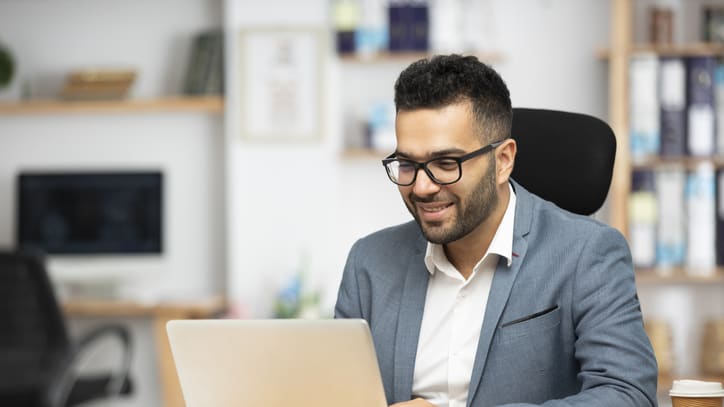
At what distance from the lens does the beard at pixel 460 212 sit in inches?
63.9

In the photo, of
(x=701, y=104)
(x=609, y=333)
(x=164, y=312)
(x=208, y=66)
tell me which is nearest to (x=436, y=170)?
(x=609, y=333)

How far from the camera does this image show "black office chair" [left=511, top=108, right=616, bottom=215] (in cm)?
192

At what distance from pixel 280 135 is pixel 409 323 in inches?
110

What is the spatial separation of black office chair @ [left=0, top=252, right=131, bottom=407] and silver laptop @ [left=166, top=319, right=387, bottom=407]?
1646 mm

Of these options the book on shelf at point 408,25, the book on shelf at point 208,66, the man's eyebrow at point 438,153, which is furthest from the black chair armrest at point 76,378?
the man's eyebrow at point 438,153

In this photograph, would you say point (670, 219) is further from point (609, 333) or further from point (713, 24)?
point (609, 333)

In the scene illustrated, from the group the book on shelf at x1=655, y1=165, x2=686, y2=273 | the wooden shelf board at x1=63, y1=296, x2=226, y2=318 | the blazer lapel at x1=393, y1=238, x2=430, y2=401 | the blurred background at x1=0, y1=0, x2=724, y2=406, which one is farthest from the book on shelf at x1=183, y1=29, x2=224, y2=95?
the blazer lapel at x1=393, y1=238, x2=430, y2=401

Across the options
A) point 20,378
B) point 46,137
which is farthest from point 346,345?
point 46,137

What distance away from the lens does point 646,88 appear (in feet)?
13.1

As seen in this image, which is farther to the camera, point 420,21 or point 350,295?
point 420,21

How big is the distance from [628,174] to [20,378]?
2329 mm

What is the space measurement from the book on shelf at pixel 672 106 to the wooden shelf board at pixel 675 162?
4 cm

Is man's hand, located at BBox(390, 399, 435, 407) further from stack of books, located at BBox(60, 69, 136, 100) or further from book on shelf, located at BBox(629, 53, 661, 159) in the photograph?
stack of books, located at BBox(60, 69, 136, 100)

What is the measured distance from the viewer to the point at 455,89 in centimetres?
161
